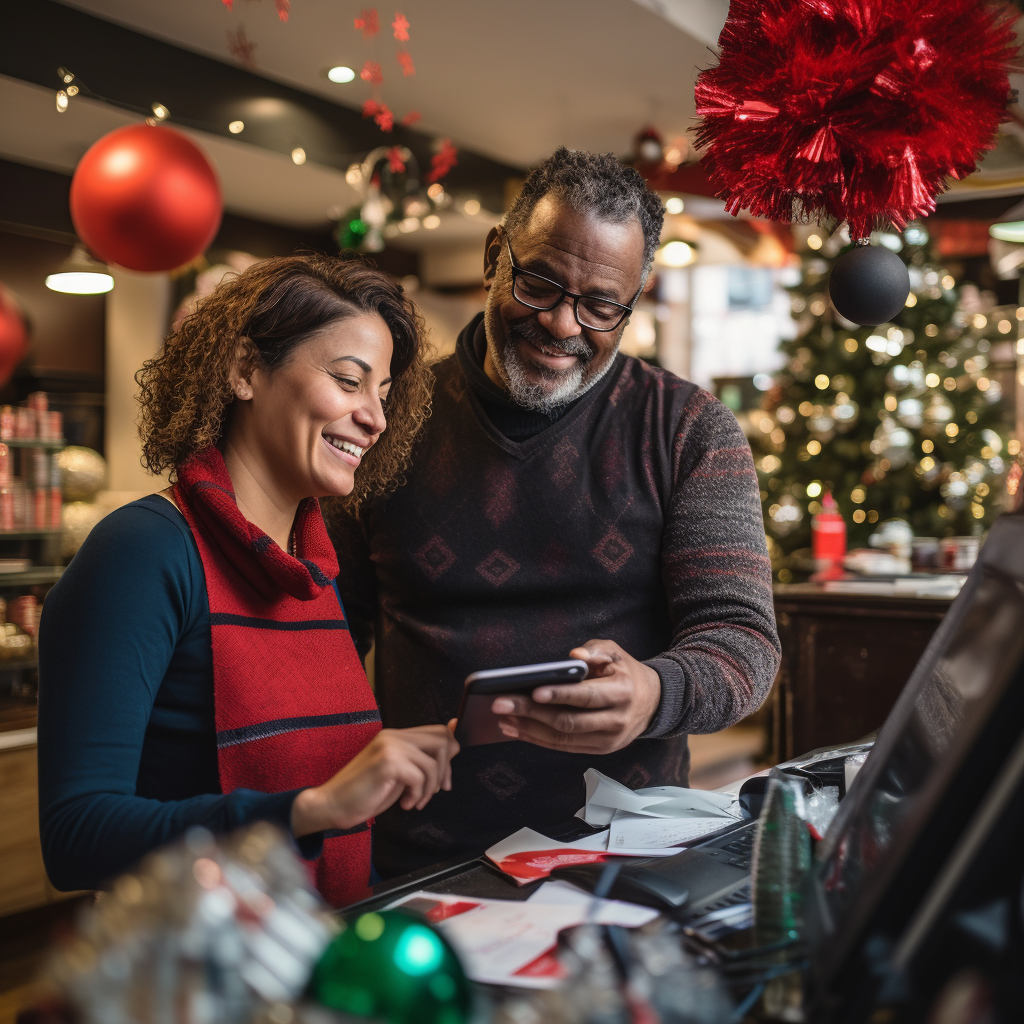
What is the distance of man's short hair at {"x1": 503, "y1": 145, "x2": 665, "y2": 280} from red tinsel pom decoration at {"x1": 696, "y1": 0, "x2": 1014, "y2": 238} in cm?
36

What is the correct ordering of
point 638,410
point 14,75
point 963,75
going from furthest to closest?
point 14,75, point 638,410, point 963,75

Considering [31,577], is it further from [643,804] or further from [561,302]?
[643,804]

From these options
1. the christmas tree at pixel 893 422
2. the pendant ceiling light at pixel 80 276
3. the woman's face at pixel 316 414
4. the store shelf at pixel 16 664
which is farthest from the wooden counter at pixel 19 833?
the christmas tree at pixel 893 422

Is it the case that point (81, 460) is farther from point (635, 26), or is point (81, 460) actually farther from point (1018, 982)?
point (1018, 982)

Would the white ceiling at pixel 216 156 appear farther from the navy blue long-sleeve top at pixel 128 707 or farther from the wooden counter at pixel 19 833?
the navy blue long-sleeve top at pixel 128 707

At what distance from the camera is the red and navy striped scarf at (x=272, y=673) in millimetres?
1210

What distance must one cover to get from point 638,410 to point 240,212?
5114 millimetres

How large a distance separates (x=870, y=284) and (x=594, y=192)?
552 millimetres

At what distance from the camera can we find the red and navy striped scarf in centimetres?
121

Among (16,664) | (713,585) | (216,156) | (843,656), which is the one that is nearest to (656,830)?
(713,585)

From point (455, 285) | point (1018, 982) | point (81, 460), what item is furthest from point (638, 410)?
point (455, 285)

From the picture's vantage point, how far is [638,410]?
1689 mm

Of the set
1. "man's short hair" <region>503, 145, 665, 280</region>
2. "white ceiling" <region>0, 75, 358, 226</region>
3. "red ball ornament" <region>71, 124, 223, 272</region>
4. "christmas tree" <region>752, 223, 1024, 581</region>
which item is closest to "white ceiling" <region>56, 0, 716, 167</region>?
"white ceiling" <region>0, 75, 358, 226</region>

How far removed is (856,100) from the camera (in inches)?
43.4
